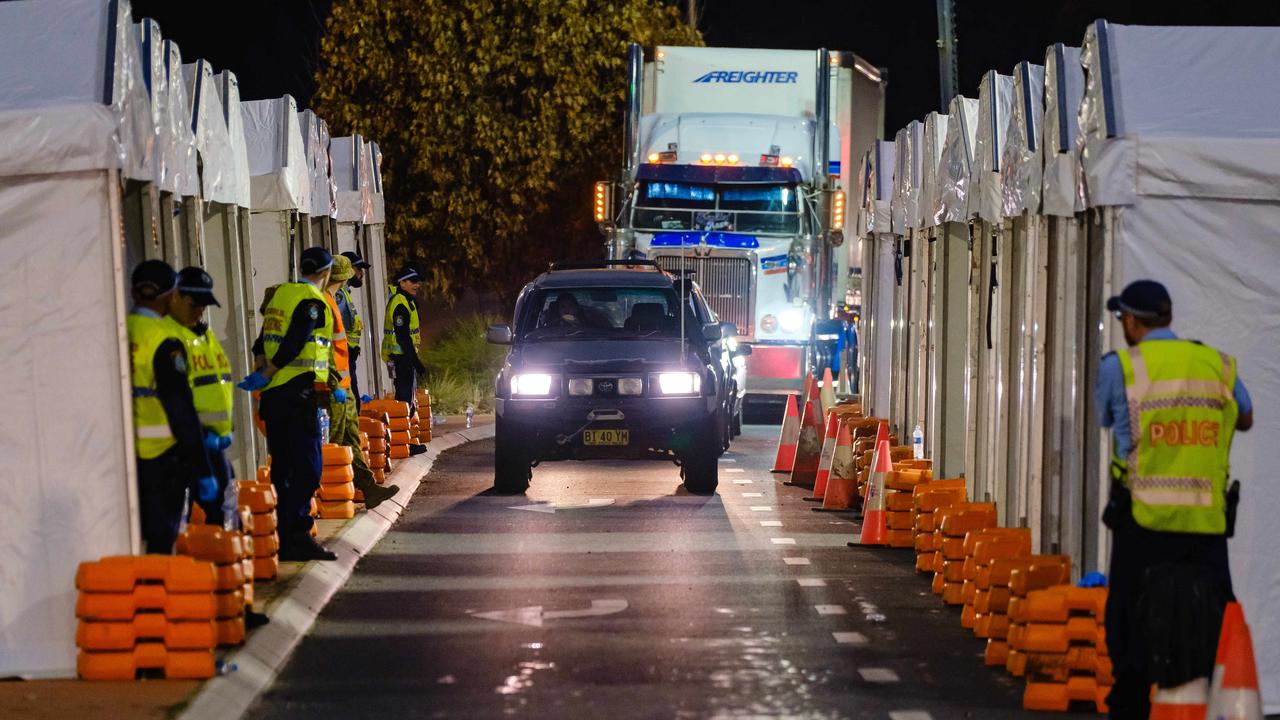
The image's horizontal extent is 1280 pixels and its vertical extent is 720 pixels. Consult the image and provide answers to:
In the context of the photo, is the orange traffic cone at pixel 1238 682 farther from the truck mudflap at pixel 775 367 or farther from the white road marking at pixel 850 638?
the truck mudflap at pixel 775 367

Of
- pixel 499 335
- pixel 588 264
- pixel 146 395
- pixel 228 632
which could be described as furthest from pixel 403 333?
pixel 146 395

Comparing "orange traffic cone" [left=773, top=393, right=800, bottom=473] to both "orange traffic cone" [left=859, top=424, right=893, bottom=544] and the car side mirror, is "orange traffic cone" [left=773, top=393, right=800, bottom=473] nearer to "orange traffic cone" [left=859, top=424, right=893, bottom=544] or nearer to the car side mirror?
the car side mirror

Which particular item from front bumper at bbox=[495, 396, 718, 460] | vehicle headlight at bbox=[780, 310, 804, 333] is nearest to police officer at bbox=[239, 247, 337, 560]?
front bumper at bbox=[495, 396, 718, 460]

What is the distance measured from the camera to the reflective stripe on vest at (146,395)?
9.40 metres

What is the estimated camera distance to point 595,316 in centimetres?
1819

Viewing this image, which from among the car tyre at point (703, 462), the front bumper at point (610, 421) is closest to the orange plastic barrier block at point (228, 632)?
the front bumper at point (610, 421)

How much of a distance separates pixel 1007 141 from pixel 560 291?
701 cm

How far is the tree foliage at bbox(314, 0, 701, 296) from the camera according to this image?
33.9 meters

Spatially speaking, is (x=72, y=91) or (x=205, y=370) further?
(x=205, y=370)

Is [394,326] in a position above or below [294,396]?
above

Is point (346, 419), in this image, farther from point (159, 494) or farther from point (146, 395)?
point (146, 395)

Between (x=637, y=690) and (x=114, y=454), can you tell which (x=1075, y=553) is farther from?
(x=114, y=454)

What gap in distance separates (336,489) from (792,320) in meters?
A: 12.2

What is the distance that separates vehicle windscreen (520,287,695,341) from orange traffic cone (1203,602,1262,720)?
10.8 metres
